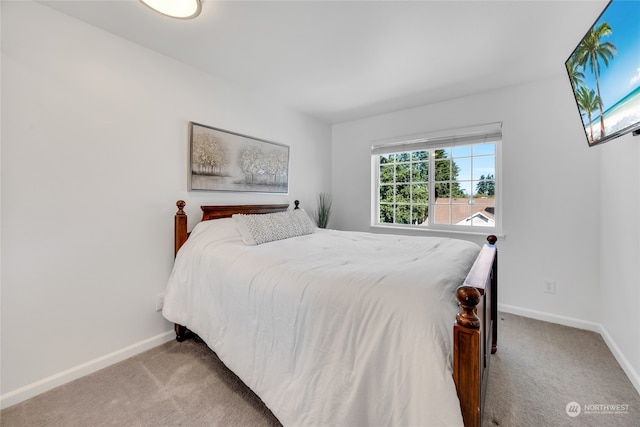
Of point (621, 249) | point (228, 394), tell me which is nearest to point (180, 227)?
point (228, 394)

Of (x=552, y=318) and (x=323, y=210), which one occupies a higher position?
(x=323, y=210)

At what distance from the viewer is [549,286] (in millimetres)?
2451

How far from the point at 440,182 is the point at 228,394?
290cm

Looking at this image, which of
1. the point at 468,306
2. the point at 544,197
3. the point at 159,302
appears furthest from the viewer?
the point at 544,197

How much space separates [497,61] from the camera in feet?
6.98

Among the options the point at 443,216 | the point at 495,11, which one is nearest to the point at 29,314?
the point at 495,11

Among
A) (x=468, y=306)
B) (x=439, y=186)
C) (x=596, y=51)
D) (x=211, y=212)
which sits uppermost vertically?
(x=596, y=51)

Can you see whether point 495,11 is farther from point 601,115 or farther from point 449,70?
point 601,115

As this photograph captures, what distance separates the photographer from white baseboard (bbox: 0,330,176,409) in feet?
4.91

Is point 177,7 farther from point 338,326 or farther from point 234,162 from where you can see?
point 338,326

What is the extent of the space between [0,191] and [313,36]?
6.84ft

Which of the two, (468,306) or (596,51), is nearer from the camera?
(468,306)

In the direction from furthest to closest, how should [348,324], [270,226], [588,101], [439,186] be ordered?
[439,186]
[270,226]
[588,101]
[348,324]

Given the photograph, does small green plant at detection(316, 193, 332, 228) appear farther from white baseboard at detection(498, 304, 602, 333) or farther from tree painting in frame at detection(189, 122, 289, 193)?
white baseboard at detection(498, 304, 602, 333)
